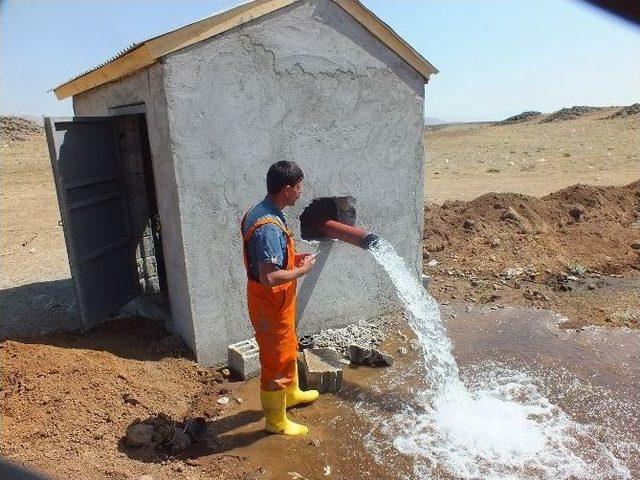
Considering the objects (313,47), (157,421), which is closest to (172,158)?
(313,47)

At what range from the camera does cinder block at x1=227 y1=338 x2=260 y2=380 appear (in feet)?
16.2

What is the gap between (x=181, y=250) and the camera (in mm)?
4789

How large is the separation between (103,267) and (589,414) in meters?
5.20

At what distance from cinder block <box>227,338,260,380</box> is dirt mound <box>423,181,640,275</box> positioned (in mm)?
4554

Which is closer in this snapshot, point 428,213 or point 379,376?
point 379,376

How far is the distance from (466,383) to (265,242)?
2.72m

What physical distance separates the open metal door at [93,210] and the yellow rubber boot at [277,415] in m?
2.53

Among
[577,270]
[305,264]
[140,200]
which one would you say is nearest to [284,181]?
[305,264]

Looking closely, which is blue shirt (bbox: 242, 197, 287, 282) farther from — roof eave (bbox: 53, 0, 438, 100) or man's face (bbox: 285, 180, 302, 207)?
roof eave (bbox: 53, 0, 438, 100)

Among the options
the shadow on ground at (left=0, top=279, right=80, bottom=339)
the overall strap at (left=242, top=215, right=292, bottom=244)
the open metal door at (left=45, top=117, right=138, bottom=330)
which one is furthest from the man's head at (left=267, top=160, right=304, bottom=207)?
the shadow on ground at (left=0, top=279, right=80, bottom=339)

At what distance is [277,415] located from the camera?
4012 millimetres

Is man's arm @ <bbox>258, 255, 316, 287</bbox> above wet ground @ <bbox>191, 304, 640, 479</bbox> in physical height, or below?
above

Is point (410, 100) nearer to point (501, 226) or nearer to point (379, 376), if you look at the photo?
point (379, 376)

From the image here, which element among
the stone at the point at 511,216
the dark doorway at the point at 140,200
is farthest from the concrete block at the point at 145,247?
the stone at the point at 511,216
